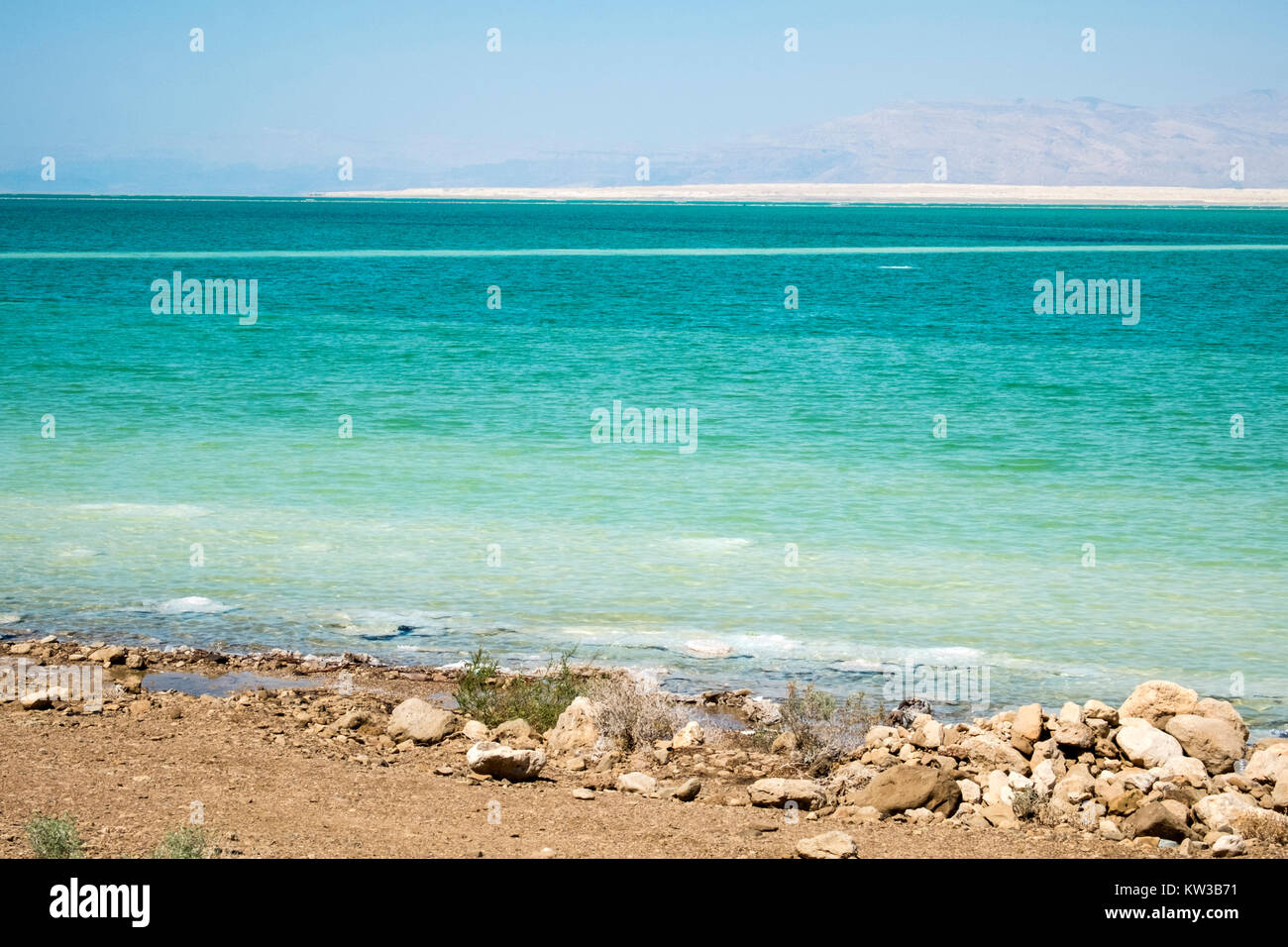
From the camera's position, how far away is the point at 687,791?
7.75 metres

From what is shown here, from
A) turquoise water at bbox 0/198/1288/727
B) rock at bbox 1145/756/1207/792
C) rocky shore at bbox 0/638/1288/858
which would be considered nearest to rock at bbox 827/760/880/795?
rocky shore at bbox 0/638/1288/858

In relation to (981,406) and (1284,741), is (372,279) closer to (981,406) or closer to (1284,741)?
(981,406)

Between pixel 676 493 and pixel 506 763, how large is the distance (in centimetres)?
1043

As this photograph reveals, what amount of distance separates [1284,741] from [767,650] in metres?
4.39

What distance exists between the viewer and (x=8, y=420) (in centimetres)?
2402

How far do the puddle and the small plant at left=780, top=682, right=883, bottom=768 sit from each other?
382 centimetres

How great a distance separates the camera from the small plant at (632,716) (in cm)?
884

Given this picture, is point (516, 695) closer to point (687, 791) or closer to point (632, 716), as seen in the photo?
point (632, 716)

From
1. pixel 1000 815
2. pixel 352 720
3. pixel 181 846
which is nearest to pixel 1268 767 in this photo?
pixel 1000 815

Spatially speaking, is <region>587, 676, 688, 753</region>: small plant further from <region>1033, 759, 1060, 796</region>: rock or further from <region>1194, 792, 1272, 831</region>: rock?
<region>1194, 792, 1272, 831</region>: rock

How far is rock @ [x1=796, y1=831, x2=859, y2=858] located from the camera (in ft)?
21.5

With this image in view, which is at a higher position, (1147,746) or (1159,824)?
(1147,746)

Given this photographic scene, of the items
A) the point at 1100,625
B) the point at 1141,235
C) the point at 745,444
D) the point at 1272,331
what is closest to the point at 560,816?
the point at 1100,625
